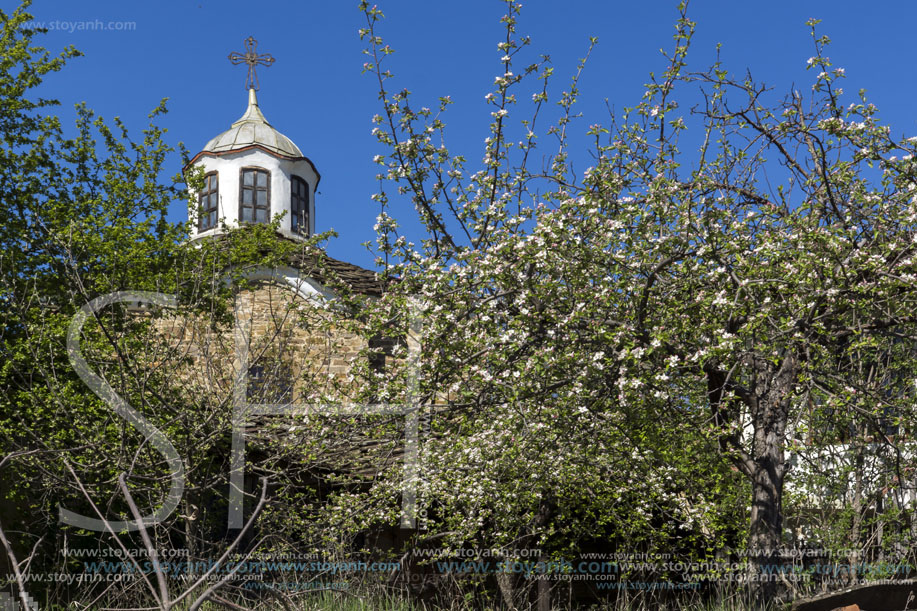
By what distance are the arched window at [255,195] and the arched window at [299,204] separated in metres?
0.72

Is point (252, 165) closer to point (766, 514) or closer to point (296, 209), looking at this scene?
point (296, 209)

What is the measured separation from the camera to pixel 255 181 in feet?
75.2

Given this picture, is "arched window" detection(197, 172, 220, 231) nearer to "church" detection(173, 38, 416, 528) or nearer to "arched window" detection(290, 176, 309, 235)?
"church" detection(173, 38, 416, 528)

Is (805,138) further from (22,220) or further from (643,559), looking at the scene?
(22,220)

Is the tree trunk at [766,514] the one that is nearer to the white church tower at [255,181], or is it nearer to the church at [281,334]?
the church at [281,334]

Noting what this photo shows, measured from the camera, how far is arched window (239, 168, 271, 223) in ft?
73.9

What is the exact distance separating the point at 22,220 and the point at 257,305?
5.13 metres

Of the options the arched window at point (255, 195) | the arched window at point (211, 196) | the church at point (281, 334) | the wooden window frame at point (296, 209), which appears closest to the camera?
the church at point (281, 334)

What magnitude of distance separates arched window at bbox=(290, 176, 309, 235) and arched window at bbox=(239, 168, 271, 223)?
28.4 inches

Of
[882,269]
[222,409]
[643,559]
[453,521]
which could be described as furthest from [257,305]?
[882,269]

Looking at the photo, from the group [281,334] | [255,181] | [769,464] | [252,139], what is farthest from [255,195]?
[769,464]

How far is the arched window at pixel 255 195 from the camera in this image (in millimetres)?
22516

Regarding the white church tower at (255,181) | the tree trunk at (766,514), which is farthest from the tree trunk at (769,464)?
the white church tower at (255,181)

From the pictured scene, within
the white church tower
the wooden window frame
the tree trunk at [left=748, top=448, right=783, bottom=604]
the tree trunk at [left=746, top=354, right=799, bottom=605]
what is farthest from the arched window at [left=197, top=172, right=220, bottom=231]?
the tree trunk at [left=748, top=448, right=783, bottom=604]
